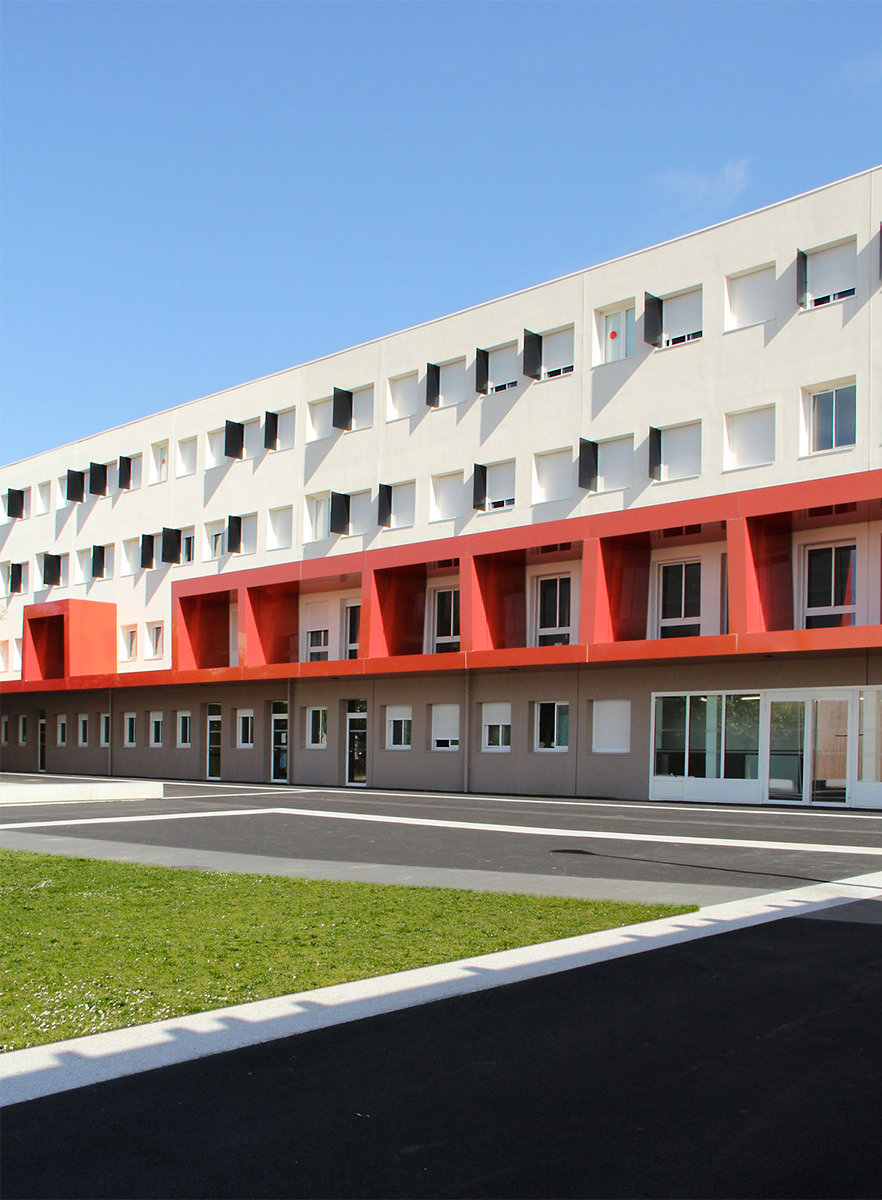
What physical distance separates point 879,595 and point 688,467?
5339 millimetres

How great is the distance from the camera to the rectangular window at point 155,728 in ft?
132

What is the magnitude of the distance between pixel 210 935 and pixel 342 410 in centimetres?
2733

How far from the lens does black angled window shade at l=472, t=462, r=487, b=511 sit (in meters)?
29.8

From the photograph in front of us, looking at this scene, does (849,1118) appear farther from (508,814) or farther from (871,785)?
(871,785)

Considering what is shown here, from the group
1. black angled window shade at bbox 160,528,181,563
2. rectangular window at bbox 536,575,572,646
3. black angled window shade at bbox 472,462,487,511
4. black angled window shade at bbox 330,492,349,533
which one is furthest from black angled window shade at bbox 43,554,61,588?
rectangular window at bbox 536,575,572,646

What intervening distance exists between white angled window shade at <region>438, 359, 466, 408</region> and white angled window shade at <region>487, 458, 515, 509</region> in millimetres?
2469

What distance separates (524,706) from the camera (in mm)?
28641

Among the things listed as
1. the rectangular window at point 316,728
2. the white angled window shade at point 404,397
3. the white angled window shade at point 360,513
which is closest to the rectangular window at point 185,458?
the white angled window shade at point 360,513

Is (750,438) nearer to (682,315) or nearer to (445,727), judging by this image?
(682,315)

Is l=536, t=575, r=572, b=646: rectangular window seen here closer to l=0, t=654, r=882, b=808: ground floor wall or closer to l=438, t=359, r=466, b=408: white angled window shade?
l=0, t=654, r=882, b=808: ground floor wall

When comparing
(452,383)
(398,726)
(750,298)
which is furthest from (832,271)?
(398,726)

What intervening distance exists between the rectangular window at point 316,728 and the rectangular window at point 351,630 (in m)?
1.94

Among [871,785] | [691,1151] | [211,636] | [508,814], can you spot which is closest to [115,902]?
[691,1151]

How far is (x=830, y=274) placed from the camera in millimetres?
23906
